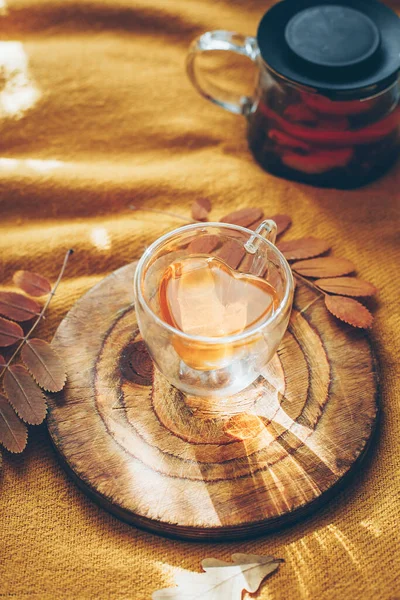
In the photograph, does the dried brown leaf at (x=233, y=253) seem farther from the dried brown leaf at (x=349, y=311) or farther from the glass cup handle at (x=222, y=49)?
the glass cup handle at (x=222, y=49)

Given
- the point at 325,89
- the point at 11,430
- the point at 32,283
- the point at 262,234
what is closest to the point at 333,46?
the point at 325,89

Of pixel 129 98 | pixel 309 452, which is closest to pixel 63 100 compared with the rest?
pixel 129 98

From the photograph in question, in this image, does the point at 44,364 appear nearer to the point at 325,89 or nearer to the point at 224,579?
the point at 224,579

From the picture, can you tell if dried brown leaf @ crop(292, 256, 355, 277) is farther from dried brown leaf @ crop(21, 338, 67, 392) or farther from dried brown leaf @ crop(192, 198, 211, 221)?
dried brown leaf @ crop(21, 338, 67, 392)

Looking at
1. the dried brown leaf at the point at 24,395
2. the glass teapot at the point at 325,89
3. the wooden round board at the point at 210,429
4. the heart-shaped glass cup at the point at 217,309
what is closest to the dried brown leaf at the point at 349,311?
the wooden round board at the point at 210,429

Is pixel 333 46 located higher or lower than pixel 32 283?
higher

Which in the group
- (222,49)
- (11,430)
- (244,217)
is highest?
(222,49)
